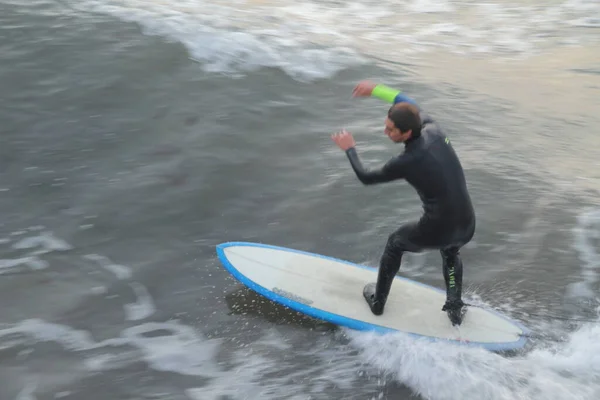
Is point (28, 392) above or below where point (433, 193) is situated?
below

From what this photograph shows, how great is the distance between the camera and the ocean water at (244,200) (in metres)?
5.02

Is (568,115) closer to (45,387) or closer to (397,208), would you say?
(397,208)

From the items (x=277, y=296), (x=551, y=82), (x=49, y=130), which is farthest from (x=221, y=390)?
(x=551, y=82)

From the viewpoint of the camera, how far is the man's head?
454cm

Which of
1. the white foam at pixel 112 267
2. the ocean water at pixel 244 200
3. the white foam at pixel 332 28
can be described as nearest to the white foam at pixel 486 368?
the ocean water at pixel 244 200

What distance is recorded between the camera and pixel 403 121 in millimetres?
4531

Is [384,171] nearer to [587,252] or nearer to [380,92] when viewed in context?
[380,92]

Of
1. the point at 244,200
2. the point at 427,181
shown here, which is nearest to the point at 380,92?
the point at 427,181

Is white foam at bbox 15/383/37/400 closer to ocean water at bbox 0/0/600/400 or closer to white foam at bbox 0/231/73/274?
ocean water at bbox 0/0/600/400

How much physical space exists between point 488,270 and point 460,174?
6.39ft

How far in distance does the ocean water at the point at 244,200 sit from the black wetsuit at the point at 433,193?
0.82 m

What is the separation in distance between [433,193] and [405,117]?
69cm

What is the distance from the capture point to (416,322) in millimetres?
5457

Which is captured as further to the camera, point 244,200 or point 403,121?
point 244,200
